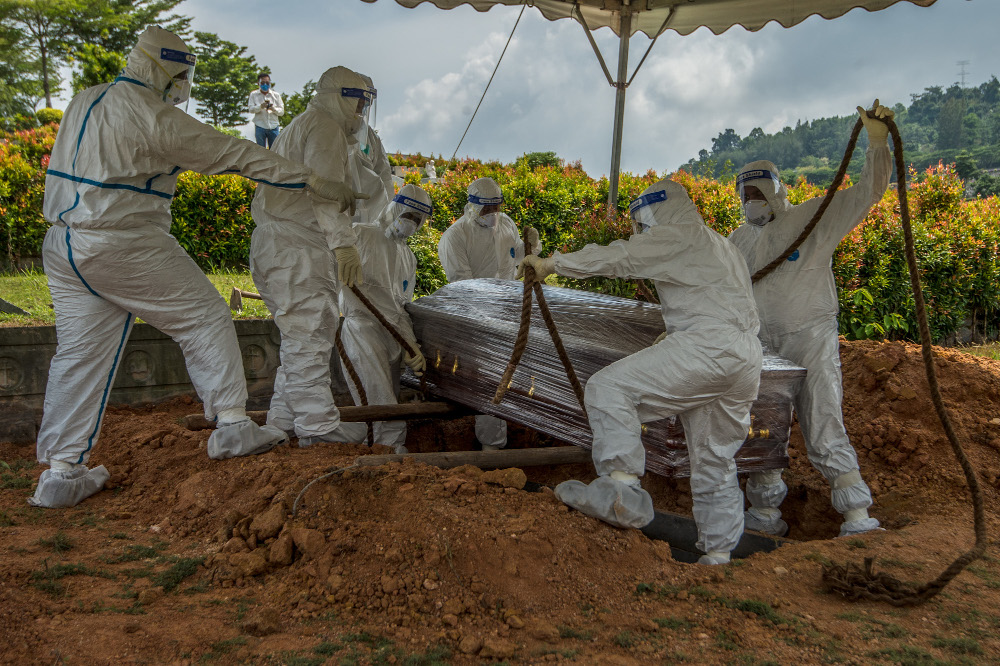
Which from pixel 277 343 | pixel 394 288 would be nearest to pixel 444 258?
pixel 394 288

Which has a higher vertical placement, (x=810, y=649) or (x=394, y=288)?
(x=394, y=288)

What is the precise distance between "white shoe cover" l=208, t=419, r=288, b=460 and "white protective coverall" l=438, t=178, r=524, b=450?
2489mm

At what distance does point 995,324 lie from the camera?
29.3ft

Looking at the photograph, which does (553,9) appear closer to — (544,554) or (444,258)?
(444,258)

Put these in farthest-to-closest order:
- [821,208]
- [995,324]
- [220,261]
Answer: [995,324]
[220,261]
[821,208]

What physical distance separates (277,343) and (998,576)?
444cm

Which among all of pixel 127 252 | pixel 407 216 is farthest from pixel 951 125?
pixel 127 252

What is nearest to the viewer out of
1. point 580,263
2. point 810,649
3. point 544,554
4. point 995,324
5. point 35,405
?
point 810,649

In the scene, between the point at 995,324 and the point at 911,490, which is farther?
the point at 995,324

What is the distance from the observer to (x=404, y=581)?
2.61m

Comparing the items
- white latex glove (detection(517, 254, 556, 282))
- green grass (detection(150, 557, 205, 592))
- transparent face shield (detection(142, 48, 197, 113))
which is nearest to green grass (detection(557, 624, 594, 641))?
green grass (detection(150, 557, 205, 592))

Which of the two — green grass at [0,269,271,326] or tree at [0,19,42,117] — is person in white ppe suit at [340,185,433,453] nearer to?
green grass at [0,269,271,326]

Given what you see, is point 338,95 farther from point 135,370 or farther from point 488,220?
point 135,370

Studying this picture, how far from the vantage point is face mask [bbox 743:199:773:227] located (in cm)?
423
